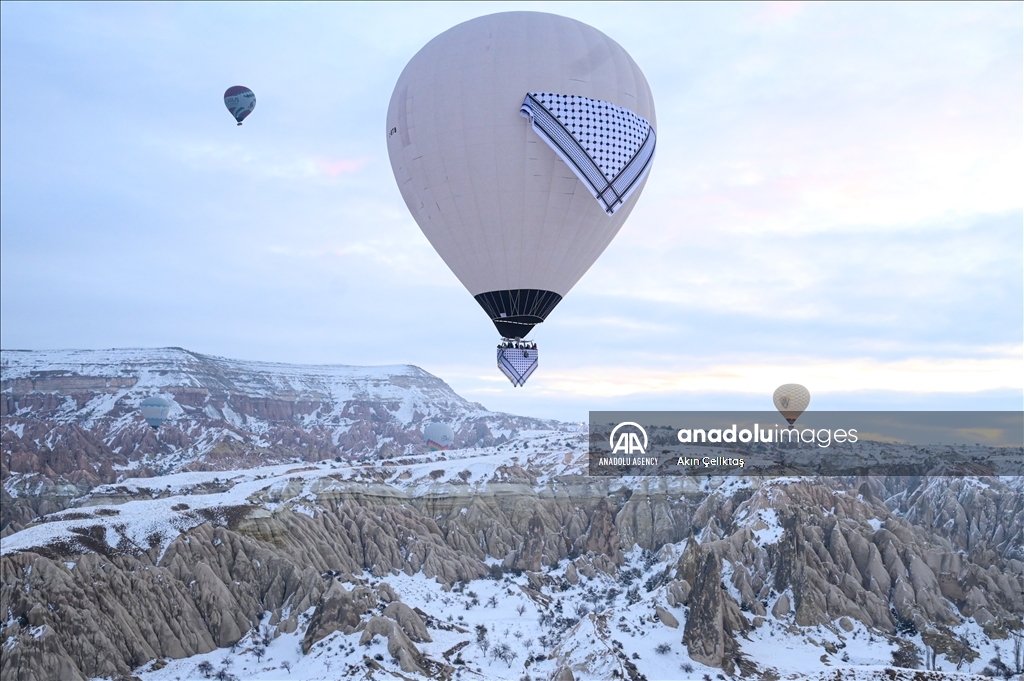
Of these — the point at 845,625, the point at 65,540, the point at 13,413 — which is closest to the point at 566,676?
the point at 845,625

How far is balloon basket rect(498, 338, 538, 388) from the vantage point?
39344 mm

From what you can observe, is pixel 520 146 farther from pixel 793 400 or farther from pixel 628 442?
pixel 628 442

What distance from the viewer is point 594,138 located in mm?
35406

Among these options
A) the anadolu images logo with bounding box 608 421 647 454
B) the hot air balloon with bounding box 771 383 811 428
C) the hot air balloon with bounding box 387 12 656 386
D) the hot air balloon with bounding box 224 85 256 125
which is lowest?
the anadolu images logo with bounding box 608 421 647 454

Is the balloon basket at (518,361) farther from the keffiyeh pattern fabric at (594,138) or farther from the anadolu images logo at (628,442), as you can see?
the anadolu images logo at (628,442)

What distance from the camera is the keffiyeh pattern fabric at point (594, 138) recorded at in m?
35.0

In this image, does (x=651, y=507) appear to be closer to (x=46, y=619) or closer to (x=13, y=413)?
(x=46, y=619)

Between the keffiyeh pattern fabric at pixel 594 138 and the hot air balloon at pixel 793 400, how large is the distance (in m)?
33.8

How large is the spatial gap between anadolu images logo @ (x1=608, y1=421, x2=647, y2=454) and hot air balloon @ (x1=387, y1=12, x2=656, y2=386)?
4715cm

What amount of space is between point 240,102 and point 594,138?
1187 inches

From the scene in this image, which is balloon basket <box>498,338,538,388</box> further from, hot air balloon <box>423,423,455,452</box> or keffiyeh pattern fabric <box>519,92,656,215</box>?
hot air balloon <box>423,423,455,452</box>

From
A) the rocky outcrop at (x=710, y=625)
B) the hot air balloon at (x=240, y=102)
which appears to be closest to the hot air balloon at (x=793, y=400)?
the rocky outcrop at (x=710, y=625)

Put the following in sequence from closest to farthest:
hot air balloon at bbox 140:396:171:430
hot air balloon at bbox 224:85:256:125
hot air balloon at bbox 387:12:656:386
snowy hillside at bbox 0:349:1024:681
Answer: hot air balloon at bbox 387:12:656:386 < snowy hillside at bbox 0:349:1024:681 < hot air balloon at bbox 224:85:256:125 < hot air balloon at bbox 140:396:171:430

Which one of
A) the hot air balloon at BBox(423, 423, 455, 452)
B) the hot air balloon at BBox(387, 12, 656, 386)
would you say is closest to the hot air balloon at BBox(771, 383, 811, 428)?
the hot air balloon at BBox(387, 12, 656, 386)
